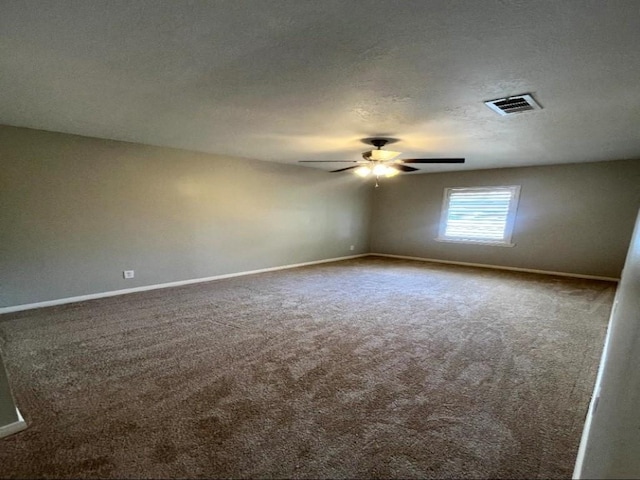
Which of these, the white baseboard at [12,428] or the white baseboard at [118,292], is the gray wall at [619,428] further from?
the white baseboard at [118,292]

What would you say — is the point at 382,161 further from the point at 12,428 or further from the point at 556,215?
the point at 12,428

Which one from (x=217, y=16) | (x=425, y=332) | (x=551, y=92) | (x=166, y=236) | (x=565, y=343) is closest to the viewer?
(x=217, y=16)

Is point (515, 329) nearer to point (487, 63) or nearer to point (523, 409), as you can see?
point (523, 409)

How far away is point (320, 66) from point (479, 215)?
5.80 meters

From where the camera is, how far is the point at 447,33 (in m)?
1.50

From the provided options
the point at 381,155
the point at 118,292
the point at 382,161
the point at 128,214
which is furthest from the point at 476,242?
the point at 118,292

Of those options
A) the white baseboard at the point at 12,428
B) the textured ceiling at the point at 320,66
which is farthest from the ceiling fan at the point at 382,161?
the white baseboard at the point at 12,428

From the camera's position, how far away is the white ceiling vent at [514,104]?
231 centimetres

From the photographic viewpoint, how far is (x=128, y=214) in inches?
157

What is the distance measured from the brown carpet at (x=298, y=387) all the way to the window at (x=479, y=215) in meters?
2.65

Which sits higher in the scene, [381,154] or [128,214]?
[381,154]

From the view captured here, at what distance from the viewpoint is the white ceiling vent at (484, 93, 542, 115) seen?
2314mm

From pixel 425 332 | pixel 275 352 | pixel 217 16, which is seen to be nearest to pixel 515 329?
pixel 425 332

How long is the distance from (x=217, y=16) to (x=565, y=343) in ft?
12.2
